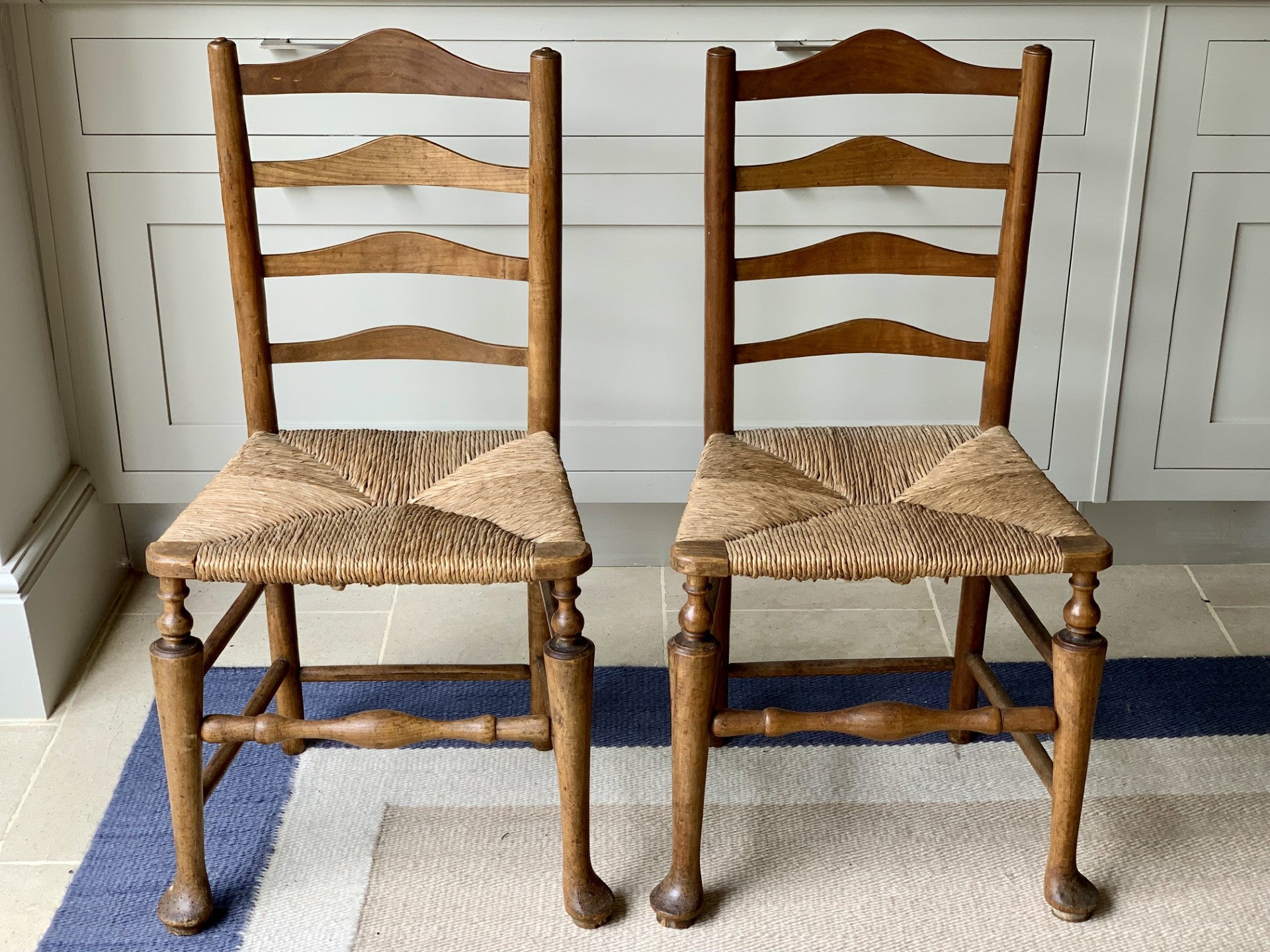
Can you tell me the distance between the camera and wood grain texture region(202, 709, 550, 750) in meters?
1.30

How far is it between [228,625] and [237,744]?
0.45 ft

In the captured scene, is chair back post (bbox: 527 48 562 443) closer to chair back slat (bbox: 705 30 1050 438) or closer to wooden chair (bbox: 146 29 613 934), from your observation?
wooden chair (bbox: 146 29 613 934)

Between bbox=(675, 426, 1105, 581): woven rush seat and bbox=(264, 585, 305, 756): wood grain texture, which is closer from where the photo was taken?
bbox=(675, 426, 1105, 581): woven rush seat

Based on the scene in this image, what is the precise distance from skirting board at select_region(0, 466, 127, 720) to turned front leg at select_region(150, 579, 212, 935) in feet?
1.63

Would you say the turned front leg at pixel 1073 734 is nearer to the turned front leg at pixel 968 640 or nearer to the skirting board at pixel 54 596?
the turned front leg at pixel 968 640

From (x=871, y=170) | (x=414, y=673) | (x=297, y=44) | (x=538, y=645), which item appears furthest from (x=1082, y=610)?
(x=297, y=44)

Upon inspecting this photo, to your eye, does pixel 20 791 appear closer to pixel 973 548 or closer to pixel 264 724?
pixel 264 724

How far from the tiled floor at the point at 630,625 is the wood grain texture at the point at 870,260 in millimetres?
656

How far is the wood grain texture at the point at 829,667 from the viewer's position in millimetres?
1588

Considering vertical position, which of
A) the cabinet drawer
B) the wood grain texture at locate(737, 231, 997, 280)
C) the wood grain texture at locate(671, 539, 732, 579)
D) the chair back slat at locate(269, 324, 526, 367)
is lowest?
the wood grain texture at locate(671, 539, 732, 579)

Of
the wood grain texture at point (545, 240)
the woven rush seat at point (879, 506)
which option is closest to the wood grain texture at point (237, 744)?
the wood grain texture at point (545, 240)

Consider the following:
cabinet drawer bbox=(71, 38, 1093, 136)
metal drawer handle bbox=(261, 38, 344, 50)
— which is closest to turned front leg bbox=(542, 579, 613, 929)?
cabinet drawer bbox=(71, 38, 1093, 136)

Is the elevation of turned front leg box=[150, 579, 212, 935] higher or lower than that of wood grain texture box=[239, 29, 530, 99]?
lower

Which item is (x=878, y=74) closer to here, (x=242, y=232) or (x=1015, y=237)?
(x=1015, y=237)
